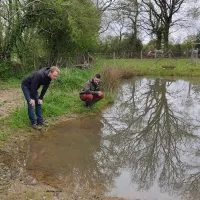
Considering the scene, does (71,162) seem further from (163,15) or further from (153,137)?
(163,15)

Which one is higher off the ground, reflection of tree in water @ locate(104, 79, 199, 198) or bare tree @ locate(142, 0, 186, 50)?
bare tree @ locate(142, 0, 186, 50)

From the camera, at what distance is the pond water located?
14.7 feet

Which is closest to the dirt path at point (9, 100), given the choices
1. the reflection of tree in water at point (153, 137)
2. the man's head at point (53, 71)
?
the man's head at point (53, 71)

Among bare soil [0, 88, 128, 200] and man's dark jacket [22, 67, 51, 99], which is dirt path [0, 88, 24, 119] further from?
bare soil [0, 88, 128, 200]

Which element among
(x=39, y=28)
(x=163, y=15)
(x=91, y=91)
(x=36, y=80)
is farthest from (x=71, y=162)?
(x=163, y=15)

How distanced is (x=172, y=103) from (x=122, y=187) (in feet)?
23.0

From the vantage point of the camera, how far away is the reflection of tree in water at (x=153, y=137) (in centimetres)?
498

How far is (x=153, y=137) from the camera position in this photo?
22.3 feet

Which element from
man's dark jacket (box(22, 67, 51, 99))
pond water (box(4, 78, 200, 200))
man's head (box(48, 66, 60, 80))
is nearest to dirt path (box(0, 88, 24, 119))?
man's dark jacket (box(22, 67, 51, 99))

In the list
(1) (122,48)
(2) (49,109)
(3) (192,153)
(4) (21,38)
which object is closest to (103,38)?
(1) (122,48)

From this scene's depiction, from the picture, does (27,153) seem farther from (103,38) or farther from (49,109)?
(103,38)

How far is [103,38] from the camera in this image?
36375 mm

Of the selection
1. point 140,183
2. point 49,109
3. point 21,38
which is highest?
point 21,38

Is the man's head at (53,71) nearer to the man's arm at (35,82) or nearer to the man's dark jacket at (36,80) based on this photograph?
the man's dark jacket at (36,80)
